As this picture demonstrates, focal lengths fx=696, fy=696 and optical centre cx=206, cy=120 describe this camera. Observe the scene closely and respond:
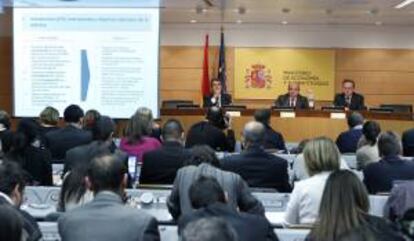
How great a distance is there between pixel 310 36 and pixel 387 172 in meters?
11.0

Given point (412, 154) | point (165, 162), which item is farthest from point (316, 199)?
point (412, 154)

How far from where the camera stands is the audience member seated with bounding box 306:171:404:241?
273 centimetres

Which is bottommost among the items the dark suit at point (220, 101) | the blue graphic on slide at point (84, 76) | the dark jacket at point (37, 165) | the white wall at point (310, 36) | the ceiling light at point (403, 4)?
the dark jacket at point (37, 165)

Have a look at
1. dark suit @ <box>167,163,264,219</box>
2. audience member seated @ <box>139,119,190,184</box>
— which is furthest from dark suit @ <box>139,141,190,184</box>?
dark suit @ <box>167,163,264,219</box>

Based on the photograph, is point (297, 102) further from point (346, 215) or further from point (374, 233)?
point (374, 233)

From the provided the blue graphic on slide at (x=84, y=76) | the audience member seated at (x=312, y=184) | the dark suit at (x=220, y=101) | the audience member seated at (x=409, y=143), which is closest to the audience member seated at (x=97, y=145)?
the audience member seated at (x=312, y=184)

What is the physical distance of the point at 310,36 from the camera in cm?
1623

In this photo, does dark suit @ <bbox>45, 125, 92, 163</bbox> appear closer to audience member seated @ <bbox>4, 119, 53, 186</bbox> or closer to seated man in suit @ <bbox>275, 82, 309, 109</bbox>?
audience member seated @ <bbox>4, 119, 53, 186</bbox>

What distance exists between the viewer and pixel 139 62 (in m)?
11.3

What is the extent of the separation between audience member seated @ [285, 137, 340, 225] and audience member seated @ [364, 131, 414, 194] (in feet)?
4.54

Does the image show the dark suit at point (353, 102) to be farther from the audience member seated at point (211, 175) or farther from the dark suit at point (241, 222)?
the dark suit at point (241, 222)

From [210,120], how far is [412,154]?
2.50 metres

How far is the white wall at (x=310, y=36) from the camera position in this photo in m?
16.2

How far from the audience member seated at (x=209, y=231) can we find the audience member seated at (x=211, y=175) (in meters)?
2.18
